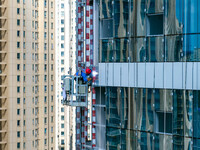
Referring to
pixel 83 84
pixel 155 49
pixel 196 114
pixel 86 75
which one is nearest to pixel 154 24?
pixel 155 49

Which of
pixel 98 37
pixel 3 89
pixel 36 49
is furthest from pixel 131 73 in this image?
pixel 36 49

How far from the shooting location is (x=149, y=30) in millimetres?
19531

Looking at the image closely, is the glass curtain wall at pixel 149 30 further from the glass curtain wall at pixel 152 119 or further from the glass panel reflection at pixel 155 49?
the glass curtain wall at pixel 152 119

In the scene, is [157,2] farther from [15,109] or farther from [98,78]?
[15,109]

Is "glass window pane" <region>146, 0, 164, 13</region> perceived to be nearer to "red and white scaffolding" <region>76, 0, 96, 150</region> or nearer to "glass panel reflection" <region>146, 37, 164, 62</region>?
"glass panel reflection" <region>146, 37, 164, 62</region>

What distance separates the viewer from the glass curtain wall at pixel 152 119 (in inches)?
704

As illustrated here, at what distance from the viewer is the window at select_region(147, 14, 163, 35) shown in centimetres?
1925

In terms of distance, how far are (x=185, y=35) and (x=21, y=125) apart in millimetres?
→ 73943

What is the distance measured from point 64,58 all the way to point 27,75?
123 ft

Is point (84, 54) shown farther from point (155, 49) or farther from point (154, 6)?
point (154, 6)

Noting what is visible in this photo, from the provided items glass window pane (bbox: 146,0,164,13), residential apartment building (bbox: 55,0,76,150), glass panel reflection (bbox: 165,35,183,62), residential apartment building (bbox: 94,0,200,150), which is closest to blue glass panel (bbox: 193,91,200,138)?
residential apartment building (bbox: 94,0,200,150)

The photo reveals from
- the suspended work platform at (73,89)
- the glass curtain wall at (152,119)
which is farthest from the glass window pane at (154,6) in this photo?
the suspended work platform at (73,89)

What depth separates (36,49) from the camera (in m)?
98.9

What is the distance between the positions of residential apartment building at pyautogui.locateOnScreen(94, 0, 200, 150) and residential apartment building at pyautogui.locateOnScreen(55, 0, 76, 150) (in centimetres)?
10241
